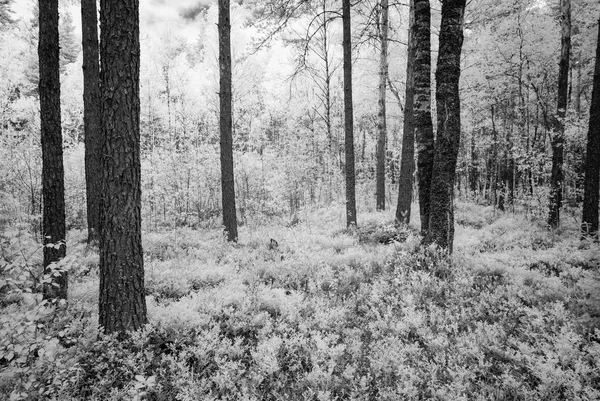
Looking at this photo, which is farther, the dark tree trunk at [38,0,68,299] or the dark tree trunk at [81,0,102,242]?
the dark tree trunk at [81,0,102,242]

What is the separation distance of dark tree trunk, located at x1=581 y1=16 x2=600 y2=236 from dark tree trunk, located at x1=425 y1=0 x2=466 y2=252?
7055 millimetres

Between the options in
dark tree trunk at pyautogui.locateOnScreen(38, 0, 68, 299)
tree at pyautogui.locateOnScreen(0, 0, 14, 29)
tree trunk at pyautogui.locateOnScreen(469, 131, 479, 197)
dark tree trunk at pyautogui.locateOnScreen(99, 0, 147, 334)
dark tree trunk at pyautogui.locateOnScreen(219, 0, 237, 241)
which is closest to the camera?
dark tree trunk at pyautogui.locateOnScreen(99, 0, 147, 334)

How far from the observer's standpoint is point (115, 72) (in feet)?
14.5

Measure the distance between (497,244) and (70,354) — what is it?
9.78 meters

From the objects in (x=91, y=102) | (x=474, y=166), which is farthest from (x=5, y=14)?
(x=474, y=166)

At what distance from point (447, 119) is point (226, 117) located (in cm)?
692

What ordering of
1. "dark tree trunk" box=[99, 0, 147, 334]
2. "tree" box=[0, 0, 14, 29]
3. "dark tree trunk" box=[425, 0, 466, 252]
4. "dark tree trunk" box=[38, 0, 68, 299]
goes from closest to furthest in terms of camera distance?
"dark tree trunk" box=[99, 0, 147, 334]
"dark tree trunk" box=[38, 0, 68, 299]
"dark tree trunk" box=[425, 0, 466, 252]
"tree" box=[0, 0, 14, 29]

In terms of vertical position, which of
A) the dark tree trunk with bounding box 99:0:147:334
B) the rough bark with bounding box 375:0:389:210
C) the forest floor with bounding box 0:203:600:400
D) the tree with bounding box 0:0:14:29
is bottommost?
the forest floor with bounding box 0:203:600:400

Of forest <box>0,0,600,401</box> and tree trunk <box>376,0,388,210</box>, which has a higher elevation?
tree trunk <box>376,0,388,210</box>

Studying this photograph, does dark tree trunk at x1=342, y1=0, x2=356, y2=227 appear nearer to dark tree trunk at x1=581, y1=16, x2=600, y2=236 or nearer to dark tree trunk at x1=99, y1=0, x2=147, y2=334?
dark tree trunk at x1=581, y1=16, x2=600, y2=236

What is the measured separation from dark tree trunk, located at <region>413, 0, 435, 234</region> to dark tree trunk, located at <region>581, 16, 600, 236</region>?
6699 mm

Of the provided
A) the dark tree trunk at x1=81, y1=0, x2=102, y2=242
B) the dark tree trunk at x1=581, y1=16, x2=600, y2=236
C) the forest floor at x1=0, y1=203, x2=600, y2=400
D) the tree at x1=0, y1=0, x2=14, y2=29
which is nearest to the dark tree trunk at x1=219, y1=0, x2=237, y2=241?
the forest floor at x1=0, y1=203, x2=600, y2=400

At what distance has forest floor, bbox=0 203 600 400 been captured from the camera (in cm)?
361

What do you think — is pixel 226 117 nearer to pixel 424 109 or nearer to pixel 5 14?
pixel 424 109
